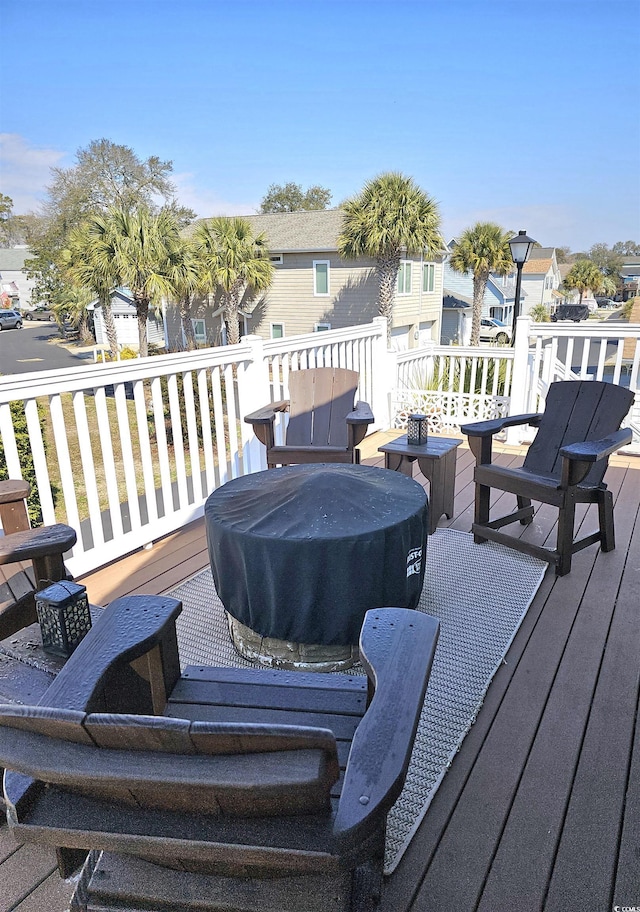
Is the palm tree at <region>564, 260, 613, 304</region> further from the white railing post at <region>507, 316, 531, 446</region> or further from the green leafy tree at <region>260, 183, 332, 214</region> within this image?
the white railing post at <region>507, 316, 531, 446</region>

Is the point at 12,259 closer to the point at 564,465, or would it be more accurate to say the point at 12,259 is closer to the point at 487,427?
the point at 487,427

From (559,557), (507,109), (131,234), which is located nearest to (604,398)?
(559,557)

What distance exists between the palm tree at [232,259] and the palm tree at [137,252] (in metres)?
1.87

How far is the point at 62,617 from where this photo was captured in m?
1.47

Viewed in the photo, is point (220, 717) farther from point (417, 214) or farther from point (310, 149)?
point (310, 149)

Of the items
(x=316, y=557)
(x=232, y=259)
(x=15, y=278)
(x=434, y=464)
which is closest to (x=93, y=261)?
(x=232, y=259)

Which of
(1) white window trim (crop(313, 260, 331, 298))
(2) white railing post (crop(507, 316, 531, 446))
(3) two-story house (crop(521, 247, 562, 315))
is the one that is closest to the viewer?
(2) white railing post (crop(507, 316, 531, 446))

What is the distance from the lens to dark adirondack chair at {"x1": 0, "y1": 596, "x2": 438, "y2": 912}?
0.76 meters

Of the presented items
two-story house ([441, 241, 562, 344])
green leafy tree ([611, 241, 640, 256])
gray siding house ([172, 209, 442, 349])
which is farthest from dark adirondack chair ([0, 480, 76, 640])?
green leafy tree ([611, 241, 640, 256])

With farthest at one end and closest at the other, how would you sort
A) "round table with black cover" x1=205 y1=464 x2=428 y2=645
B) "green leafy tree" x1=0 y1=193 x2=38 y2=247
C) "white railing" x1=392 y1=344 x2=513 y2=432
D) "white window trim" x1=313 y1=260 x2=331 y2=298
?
1. "green leafy tree" x1=0 y1=193 x2=38 y2=247
2. "white window trim" x1=313 y1=260 x2=331 y2=298
3. "white railing" x1=392 y1=344 x2=513 y2=432
4. "round table with black cover" x1=205 y1=464 x2=428 y2=645

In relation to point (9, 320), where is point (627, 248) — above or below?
above

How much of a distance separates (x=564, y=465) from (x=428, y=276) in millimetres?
19374

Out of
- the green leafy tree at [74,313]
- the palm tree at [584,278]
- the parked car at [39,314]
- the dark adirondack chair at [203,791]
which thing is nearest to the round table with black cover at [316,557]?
the dark adirondack chair at [203,791]

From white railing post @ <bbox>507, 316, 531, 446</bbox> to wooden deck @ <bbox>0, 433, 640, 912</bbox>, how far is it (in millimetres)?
2687
